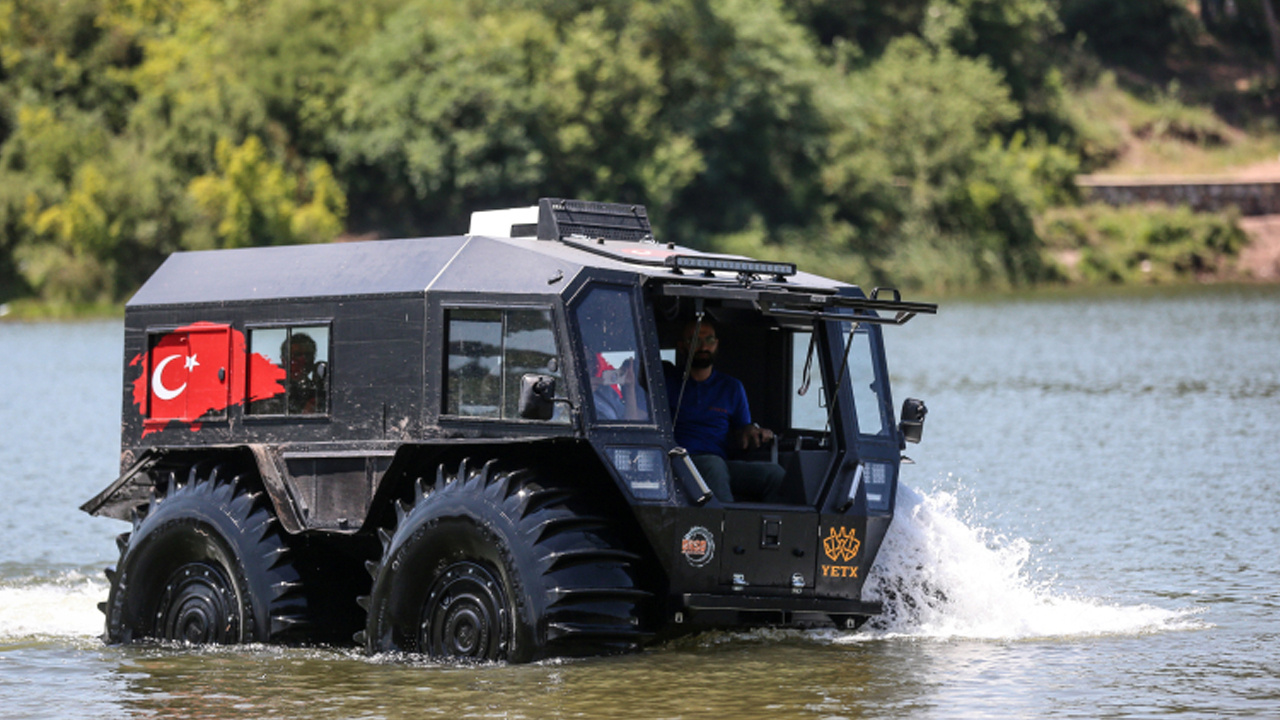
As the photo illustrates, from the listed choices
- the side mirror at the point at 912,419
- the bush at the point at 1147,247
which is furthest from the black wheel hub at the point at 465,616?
the bush at the point at 1147,247

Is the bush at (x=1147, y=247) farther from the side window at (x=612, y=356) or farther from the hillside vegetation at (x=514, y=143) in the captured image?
the side window at (x=612, y=356)

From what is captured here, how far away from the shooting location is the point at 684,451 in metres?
11.8

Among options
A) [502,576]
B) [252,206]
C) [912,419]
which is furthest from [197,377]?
[252,206]

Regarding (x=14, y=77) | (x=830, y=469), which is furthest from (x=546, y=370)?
(x=14, y=77)

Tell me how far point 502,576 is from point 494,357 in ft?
4.63

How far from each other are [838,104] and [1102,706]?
65297mm

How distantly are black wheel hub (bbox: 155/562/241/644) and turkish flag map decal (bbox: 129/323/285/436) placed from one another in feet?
3.45

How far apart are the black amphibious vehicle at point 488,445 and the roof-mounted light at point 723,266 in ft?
0.07

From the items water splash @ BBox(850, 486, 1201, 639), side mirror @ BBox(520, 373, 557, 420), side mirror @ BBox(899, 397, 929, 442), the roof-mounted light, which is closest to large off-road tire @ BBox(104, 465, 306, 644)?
side mirror @ BBox(520, 373, 557, 420)

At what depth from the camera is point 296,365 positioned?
1302 centimetres

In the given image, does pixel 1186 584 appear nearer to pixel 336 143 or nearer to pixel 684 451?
pixel 684 451

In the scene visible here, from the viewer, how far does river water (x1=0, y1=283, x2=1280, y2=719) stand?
11336mm

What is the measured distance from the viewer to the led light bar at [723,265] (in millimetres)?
12039

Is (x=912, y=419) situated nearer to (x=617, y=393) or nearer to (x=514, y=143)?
(x=617, y=393)
